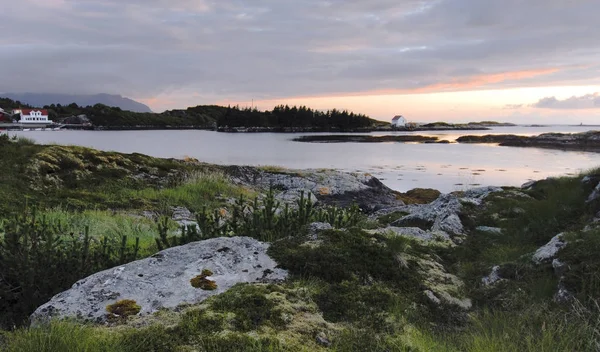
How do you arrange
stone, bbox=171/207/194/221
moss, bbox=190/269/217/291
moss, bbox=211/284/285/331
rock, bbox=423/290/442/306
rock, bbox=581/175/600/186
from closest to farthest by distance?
moss, bbox=211/284/285/331
moss, bbox=190/269/217/291
rock, bbox=423/290/442/306
rock, bbox=581/175/600/186
stone, bbox=171/207/194/221

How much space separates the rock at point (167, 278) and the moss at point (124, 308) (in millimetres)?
45

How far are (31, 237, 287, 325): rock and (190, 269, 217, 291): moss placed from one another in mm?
40

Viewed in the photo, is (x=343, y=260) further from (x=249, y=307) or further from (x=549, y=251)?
(x=549, y=251)

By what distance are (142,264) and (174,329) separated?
59.0 inches

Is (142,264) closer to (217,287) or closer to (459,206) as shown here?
(217,287)

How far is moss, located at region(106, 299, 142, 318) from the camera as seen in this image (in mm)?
3516

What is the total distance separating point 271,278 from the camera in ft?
14.4

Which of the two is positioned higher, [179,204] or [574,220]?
[574,220]

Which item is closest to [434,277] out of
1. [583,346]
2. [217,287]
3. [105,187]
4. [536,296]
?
[536,296]

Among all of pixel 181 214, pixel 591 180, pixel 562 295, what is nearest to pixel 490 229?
pixel 591 180

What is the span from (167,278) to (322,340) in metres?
1.80

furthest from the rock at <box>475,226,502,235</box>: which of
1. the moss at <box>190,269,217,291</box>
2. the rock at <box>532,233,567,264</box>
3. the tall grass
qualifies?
the tall grass

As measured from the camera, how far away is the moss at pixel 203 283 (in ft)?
13.4

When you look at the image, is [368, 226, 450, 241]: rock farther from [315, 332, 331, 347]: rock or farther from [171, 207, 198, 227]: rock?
[171, 207, 198, 227]: rock
